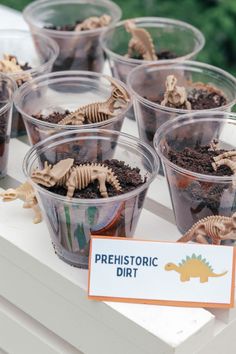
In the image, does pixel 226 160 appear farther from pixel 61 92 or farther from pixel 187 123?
pixel 61 92

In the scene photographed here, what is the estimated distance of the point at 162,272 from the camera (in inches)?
36.0

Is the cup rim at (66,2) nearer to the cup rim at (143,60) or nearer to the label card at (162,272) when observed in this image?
the cup rim at (143,60)

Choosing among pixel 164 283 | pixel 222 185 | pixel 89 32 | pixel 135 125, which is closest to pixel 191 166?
pixel 222 185

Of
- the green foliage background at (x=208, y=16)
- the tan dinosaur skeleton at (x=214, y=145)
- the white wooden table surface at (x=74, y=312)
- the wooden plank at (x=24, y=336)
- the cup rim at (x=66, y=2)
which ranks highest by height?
the tan dinosaur skeleton at (x=214, y=145)

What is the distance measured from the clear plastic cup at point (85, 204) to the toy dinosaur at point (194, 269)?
3.7 inches

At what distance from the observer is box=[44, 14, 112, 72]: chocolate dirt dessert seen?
1.44m

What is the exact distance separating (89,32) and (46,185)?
0.54 meters

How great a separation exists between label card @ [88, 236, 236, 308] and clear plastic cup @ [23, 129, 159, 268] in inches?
1.4

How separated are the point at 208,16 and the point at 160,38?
115 cm

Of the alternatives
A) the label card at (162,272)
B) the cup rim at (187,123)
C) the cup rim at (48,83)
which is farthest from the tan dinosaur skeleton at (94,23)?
the label card at (162,272)

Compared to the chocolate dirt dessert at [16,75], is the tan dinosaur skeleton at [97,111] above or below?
above

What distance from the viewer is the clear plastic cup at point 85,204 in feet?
3.08

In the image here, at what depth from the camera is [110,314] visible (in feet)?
3.04

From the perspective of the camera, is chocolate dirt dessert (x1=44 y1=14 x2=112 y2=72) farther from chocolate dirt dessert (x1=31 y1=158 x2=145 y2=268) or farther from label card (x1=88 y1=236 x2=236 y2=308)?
label card (x1=88 y1=236 x2=236 y2=308)
